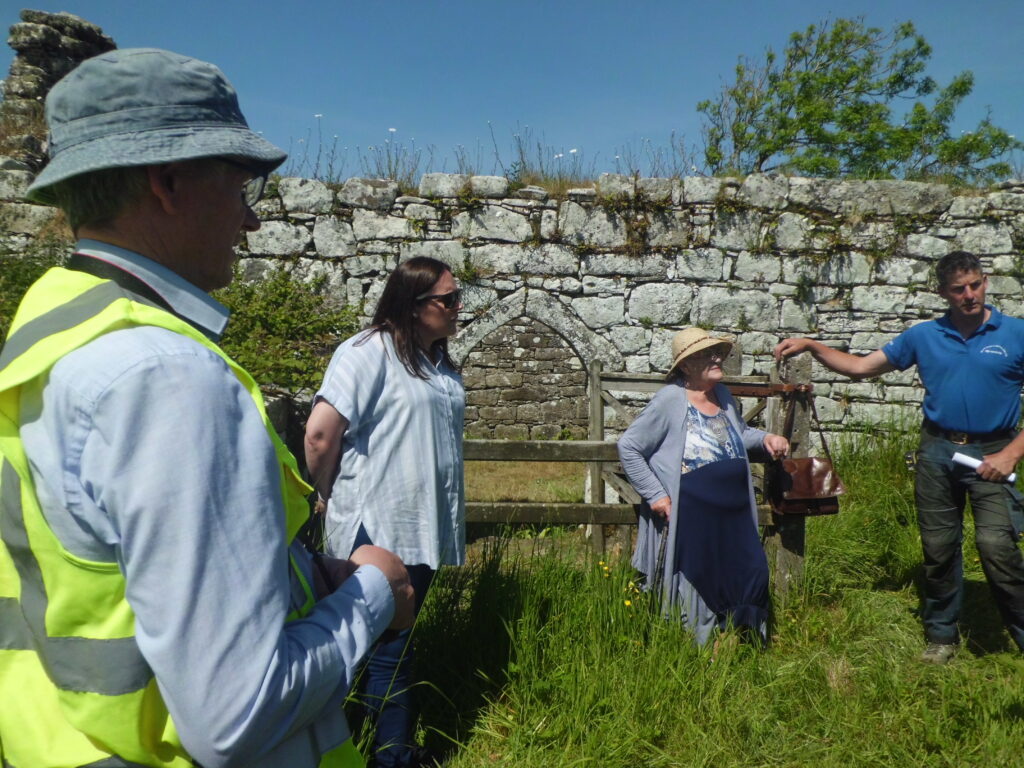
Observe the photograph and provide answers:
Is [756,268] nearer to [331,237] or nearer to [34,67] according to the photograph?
[331,237]

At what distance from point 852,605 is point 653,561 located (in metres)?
1.47

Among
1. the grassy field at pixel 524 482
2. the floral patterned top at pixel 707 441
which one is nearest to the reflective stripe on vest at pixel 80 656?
the floral patterned top at pixel 707 441

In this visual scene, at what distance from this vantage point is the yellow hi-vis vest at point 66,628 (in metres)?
0.82

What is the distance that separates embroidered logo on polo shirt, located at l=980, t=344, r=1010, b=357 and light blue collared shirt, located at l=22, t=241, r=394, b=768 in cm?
378

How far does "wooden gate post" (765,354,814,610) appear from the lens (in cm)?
388

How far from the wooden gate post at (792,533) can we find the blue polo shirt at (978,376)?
63 cm

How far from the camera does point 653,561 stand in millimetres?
3400

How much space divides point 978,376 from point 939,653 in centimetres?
142

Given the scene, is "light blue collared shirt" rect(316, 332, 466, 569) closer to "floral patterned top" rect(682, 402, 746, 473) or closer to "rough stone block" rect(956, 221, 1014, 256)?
"floral patterned top" rect(682, 402, 746, 473)

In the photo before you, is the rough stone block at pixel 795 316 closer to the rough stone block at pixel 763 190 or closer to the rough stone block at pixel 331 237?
the rough stone block at pixel 763 190

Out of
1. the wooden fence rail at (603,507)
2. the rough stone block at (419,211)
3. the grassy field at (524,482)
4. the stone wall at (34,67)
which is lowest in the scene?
the grassy field at (524,482)

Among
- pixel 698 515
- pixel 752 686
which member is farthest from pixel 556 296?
pixel 752 686

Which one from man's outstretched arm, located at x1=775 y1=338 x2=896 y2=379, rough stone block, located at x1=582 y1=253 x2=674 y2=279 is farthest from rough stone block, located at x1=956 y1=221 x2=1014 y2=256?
man's outstretched arm, located at x1=775 y1=338 x2=896 y2=379

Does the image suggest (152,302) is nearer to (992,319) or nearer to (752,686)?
(752,686)
